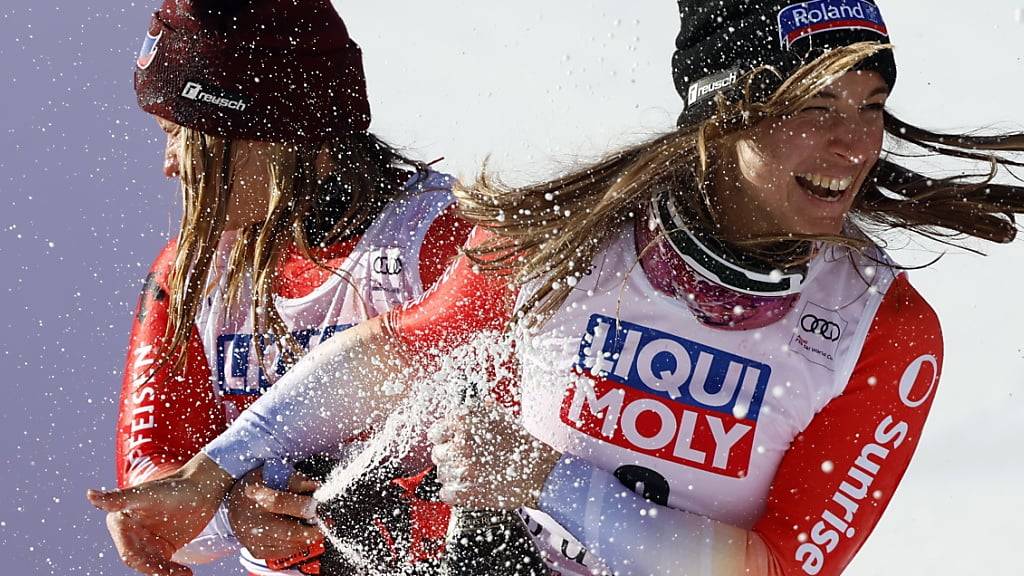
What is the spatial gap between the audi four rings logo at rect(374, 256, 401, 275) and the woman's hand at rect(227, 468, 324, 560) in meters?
0.46

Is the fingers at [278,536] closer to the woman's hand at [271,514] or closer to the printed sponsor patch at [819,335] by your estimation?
the woman's hand at [271,514]

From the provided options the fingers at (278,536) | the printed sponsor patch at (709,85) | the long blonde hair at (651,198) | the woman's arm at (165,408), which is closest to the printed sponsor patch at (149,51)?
the woman's arm at (165,408)

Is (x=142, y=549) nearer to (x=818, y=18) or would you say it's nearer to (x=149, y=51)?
(x=149, y=51)

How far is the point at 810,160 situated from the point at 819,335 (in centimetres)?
31

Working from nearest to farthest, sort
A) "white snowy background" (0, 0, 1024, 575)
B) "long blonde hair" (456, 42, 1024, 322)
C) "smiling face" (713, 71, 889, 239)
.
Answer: "smiling face" (713, 71, 889, 239)
"long blonde hair" (456, 42, 1024, 322)
"white snowy background" (0, 0, 1024, 575)

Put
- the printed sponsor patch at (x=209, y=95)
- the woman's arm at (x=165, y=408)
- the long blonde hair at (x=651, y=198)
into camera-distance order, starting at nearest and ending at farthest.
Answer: the long blonde hair at (x=651, y=198)
the printed sponsor patch at (x=209, y=95)
the woman's arm at (x=165, y=408)

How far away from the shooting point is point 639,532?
2.11 metres

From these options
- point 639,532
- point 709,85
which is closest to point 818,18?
point 709,85

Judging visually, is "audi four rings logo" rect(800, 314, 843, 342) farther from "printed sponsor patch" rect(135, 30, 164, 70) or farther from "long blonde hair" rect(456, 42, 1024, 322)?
"printed sponsor patch" rect(135, 30, 164, 70)

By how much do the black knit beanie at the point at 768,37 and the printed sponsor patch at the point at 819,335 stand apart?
0.38m

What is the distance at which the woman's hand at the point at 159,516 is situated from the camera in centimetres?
240

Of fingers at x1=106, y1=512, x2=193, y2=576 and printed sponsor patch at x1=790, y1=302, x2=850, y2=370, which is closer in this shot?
printed sponsor patch at x1=790, y1=302, x2=850, y2=370

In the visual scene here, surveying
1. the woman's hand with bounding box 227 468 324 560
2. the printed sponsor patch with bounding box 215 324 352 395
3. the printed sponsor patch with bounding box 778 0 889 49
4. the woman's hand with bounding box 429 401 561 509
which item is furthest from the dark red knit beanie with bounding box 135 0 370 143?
the printed sponsor patch with bounding box 778 0 889 49

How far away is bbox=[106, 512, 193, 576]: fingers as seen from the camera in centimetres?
240
